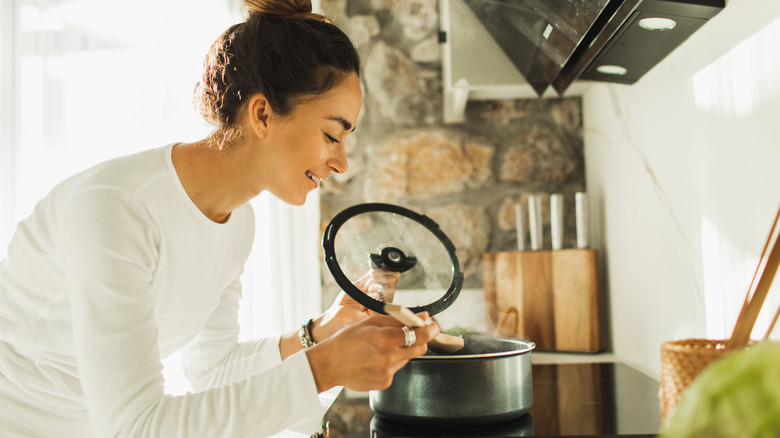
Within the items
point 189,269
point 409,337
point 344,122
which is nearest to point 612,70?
point 344,122

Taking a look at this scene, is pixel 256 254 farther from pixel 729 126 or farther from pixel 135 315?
pixel 729 126

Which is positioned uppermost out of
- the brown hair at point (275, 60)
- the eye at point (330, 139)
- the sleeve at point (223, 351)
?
the brown hair at point (275, 60)

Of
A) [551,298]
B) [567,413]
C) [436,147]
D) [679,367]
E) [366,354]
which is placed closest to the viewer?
[679,367]

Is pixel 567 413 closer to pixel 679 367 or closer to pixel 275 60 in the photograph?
pixel 679 367

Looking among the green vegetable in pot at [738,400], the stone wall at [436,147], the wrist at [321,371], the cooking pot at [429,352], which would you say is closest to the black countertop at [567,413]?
the cooking pot at [429,352]

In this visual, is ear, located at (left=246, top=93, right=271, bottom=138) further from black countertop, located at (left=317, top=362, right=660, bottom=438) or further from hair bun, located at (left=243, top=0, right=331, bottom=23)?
black countertop, located at (left=317, top=362, right=660, bottom=438)

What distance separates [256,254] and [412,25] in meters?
0.96

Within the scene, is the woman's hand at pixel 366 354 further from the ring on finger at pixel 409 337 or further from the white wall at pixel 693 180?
the white wall at pixel 693 180

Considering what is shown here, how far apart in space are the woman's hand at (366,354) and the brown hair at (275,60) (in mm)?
425

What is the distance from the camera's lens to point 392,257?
3.06 feet

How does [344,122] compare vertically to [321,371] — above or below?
above

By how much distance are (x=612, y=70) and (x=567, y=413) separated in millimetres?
766

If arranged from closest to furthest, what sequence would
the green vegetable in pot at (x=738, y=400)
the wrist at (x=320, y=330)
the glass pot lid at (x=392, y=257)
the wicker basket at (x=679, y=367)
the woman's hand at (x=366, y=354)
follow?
the green vegetable in pot at (x=738, y=400) → the wicker basket at (x=679, y=367) → the woman's hand at (x=366, y=354) → the glass pot lid at (x=392, y=257) → the wrist at (x=320, y=330)

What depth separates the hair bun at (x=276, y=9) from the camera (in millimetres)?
1018
